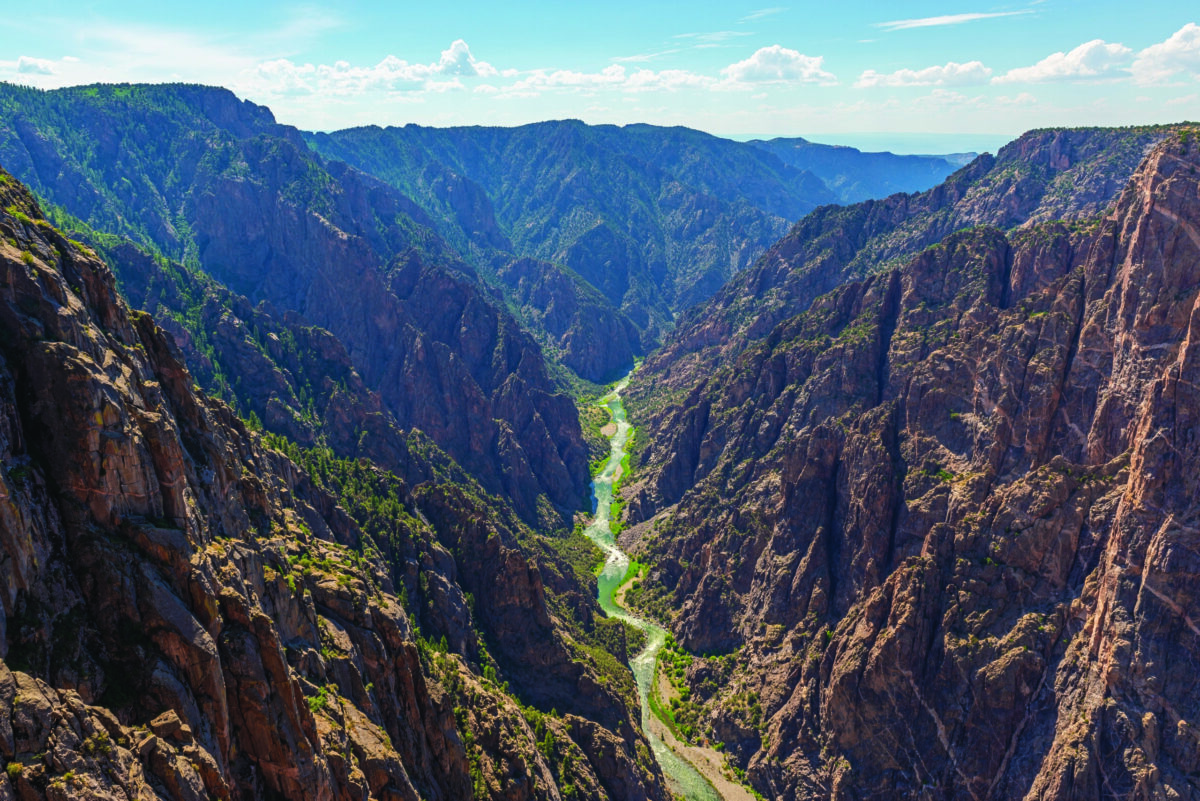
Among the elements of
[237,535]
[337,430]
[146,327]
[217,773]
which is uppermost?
[146,327]

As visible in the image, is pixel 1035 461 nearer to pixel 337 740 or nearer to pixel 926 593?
pixel 926 593

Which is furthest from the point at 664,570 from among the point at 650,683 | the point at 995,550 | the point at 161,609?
the point at 161,609

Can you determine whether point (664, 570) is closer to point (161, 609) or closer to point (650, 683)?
point (650, 683)

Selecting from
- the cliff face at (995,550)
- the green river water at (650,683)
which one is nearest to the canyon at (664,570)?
the cliff face at (995,550)

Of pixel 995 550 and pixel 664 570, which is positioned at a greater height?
pixel 995 550

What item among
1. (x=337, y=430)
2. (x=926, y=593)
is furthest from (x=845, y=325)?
(x=337, y=430)
